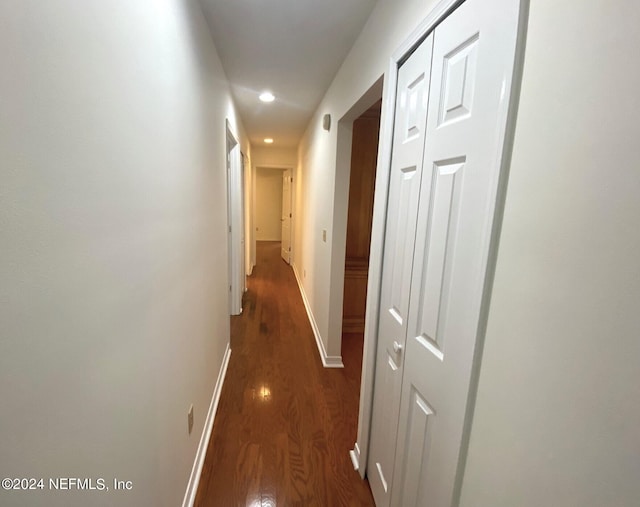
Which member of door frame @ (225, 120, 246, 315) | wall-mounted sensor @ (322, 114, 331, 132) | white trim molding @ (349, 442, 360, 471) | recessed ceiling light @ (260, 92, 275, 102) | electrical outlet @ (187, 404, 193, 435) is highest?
recessed ceiling light @ (260, 92, 275, 102)

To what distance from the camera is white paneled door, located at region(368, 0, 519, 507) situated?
0.72 meters

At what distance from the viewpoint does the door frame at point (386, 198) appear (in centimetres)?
65

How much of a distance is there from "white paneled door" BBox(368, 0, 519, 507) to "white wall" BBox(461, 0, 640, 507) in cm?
7

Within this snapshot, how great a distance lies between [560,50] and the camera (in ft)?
1.80

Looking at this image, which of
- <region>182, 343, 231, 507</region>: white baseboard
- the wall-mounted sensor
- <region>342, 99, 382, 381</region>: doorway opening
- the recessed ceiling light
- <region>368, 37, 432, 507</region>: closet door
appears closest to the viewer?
<region>368, 37, 432, 507</region>: closet door

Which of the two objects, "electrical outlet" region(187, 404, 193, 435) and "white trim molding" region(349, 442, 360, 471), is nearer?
"electrical outlet" region(187, 404, 193, 435)

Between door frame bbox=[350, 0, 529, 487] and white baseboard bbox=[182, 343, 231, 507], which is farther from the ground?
door frame bbox=[350, 0, 529, 487]

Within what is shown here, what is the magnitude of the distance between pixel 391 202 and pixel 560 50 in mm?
818

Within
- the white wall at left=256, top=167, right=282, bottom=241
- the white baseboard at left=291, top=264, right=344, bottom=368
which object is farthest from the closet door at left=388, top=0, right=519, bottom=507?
the white wall at left=256, top=167, right=282, bottom=241

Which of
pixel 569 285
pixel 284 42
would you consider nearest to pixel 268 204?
pixel 284 42

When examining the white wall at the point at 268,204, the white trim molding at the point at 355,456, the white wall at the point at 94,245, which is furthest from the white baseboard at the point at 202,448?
the white wall at the point at 268,204

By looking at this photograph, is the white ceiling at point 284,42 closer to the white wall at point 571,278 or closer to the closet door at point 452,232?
the closet door at point 452,232

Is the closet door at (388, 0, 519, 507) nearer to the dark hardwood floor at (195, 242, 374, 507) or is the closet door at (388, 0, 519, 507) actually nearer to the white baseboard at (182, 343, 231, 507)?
the dark hardwood floor at (195, 242, 374, 507)

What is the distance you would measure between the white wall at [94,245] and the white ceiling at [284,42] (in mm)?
409
